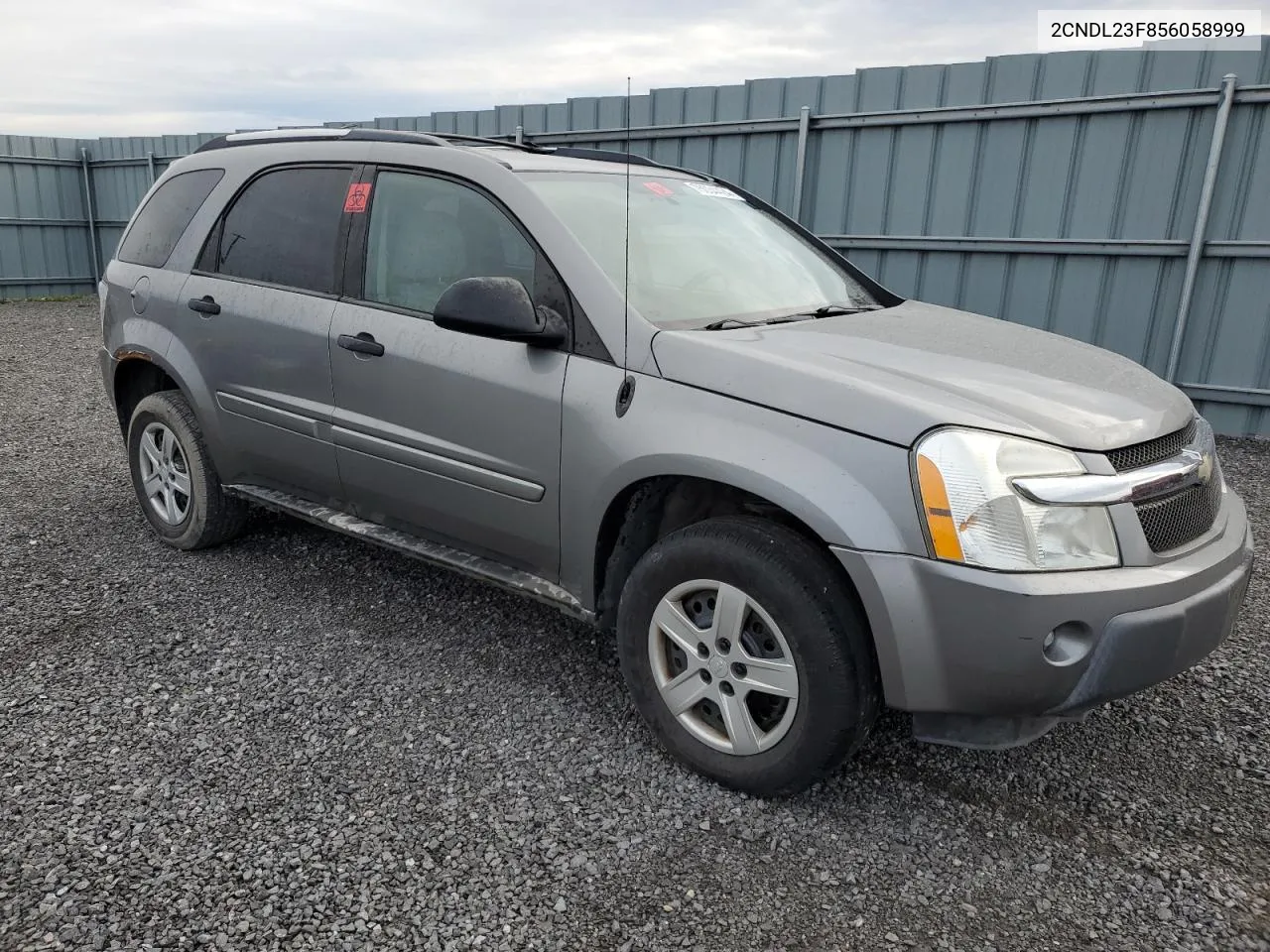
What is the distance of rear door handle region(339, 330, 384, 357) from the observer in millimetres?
3312

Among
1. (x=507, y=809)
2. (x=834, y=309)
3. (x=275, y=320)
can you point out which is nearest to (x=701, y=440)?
(x=834, y=309)

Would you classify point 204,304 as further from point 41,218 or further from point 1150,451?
point 41,218

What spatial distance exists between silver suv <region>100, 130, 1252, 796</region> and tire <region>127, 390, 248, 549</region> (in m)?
0.11

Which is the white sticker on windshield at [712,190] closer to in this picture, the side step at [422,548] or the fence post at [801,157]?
the side step at [422,548]

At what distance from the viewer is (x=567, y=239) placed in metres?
2.96

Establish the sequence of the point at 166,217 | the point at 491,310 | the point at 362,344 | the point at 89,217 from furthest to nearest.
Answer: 1. the point at 89,217
2. the point at 166,217
3. the point at 362,344
4. the point at 491,310

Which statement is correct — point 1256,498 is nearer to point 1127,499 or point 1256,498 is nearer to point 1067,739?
point 1067,739

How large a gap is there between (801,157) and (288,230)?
586cm

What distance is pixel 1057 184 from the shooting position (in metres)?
7.30

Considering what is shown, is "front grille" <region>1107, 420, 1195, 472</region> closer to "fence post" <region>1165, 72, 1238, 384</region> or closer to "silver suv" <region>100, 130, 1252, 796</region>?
"silver suv" <region>100, 130, 1252, 796</region>

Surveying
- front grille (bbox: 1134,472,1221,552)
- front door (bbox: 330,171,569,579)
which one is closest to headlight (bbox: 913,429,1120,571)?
front grille (bbox: 1134,472,1221,552)

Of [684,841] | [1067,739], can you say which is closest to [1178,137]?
[1067,739]

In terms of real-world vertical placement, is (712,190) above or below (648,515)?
above

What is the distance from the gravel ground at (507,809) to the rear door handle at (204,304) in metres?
1.23
